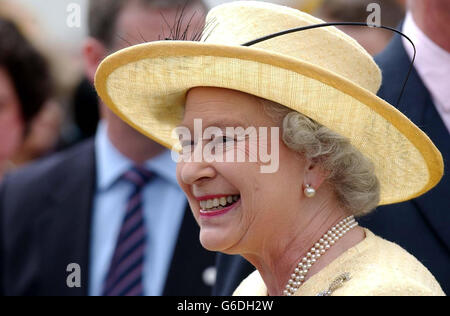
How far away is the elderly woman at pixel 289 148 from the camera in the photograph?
247cm

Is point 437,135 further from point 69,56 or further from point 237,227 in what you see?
point 69,56

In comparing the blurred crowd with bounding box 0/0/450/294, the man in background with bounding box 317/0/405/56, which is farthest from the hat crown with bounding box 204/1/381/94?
the man in background with bounding box 317/0/405/56

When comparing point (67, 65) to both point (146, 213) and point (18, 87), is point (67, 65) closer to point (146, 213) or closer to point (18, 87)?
point (18, 87)

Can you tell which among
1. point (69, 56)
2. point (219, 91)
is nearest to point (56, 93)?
point (69, 56)

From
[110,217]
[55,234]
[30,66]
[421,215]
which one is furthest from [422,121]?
[30,66]

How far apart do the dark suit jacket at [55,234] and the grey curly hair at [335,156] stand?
5.22 feet

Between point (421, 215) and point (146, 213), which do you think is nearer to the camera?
point (421, 215)

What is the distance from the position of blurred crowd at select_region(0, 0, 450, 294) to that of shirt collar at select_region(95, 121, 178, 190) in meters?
0.05

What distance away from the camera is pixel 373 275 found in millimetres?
2354

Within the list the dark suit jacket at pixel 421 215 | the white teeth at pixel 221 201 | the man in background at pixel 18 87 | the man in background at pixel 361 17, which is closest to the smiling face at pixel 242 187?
the white teeth at pixel 221 201

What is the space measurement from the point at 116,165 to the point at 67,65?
3352mm

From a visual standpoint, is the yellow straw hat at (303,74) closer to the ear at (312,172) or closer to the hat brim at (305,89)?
the hat brim at (305,89)

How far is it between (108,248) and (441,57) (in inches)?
79.3
